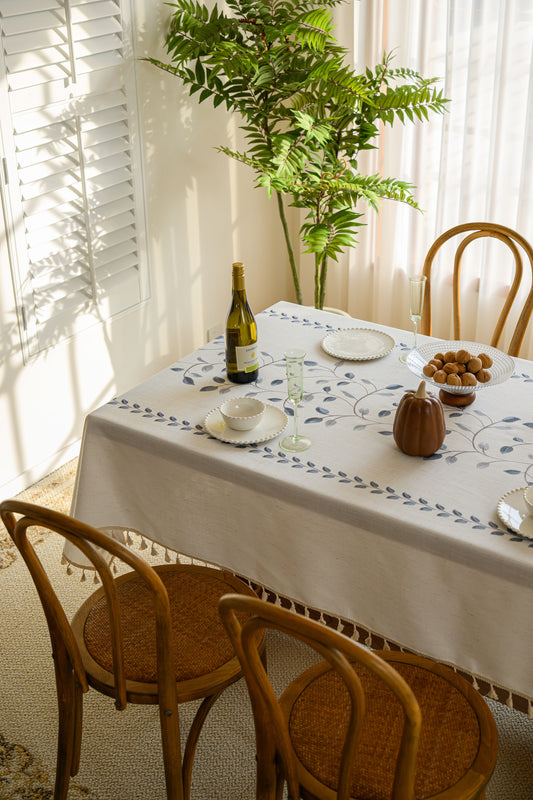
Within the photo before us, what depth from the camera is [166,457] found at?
1.77 metres

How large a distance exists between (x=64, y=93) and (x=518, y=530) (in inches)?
79.3

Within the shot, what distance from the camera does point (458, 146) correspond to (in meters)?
3.24

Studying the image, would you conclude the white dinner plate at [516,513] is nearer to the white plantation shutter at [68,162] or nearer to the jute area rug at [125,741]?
the jute area rug at [125,741]

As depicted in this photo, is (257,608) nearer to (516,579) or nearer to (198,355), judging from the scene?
(516,579)

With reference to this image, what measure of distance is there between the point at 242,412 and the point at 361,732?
2.46 ft

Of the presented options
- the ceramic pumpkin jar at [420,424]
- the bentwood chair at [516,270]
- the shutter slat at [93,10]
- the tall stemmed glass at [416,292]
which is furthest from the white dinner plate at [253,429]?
the shutter slat at [93,10]

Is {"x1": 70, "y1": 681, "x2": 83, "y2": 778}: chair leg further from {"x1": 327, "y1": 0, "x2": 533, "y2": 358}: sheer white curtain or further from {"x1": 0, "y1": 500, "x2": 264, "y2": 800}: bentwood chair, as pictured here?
{"x1": 327, "y1": 0, "x2": 533, "y2": 358}: sheer white curtain

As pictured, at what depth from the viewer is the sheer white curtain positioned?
302 centimetres

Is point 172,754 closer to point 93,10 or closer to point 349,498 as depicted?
point 349,498

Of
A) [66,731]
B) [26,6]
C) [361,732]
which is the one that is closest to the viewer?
[361,732]

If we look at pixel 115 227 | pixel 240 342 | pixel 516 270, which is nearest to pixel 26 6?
pixel 115 227

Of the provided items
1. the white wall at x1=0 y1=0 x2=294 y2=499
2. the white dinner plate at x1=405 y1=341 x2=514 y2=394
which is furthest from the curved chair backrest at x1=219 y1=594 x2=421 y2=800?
the white wall at x1=0 y1=0 x2=294 y2=499

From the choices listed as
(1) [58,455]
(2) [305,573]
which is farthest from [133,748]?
(1) [58,455]

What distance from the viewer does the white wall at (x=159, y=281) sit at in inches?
110
